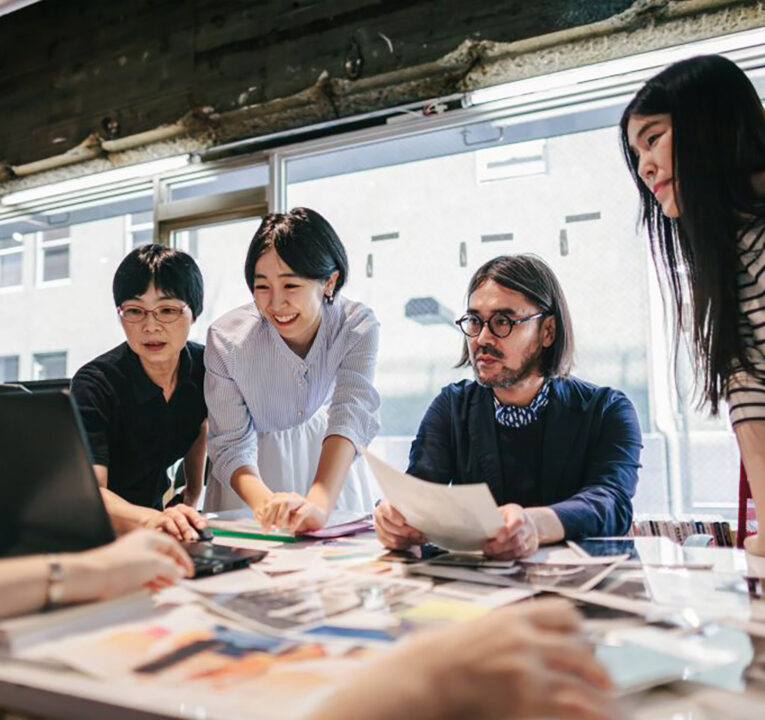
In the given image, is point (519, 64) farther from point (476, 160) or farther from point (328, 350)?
point (328, 350)

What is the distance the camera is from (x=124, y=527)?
1.46 meters

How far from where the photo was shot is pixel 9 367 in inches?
186

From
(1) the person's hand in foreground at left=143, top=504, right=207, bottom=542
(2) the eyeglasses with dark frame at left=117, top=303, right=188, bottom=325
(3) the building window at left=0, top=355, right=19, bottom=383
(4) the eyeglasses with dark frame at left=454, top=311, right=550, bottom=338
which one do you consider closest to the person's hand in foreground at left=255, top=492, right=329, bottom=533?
(1) the person's hand in foreground at left=143, top=504, right=207, bottom=542

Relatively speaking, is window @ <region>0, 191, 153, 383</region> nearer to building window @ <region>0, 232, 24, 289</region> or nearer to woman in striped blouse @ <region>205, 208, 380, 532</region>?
building window @ <region>0, 232, 24, 289</region>

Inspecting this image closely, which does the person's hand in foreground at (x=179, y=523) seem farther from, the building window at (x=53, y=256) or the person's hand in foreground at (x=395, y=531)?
the building window at (x=53, y=256)

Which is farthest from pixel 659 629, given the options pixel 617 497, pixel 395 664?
pixel 617 497

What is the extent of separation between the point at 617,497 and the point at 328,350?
86 cm

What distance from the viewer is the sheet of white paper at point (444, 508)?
3.34 ft

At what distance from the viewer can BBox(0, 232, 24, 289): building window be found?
4.69 metres

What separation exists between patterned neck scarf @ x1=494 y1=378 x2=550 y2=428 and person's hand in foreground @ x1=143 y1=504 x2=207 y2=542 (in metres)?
0.76

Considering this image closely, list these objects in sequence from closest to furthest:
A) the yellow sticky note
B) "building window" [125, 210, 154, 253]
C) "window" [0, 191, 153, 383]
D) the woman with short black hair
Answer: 1. the yellow sticky note
2. the woman with short black hair
3. "building window" [125, 210, 154, 253]
4. "window" [0, 191, 153, 383]

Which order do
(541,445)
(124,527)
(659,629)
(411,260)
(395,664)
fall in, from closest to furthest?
(395,664), (659,629), (124,527), (541,445), (411,260)

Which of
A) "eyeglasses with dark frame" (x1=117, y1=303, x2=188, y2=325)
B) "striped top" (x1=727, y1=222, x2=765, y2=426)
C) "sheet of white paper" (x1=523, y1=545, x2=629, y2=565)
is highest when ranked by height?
"eyeglasses with dark frame" (x1=117, y1=303, x2=188, y2=325)

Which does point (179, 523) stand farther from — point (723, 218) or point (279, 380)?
point (723, 218)
